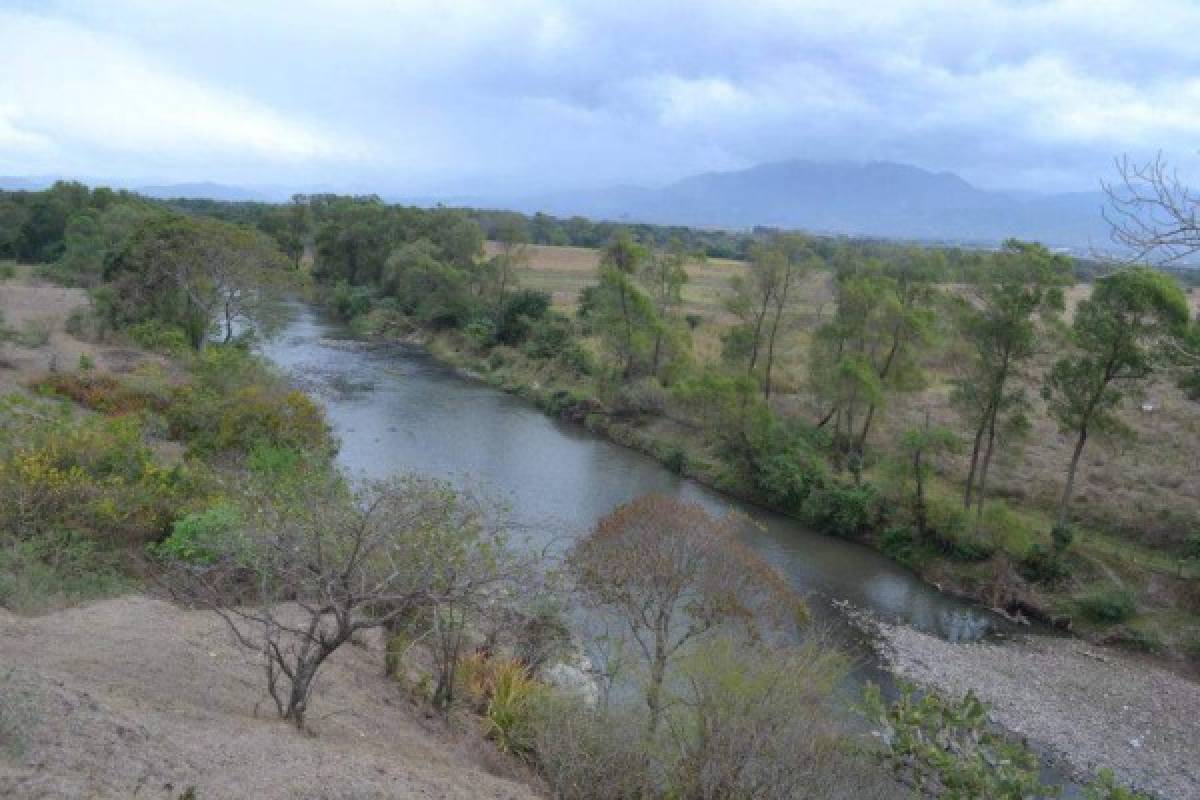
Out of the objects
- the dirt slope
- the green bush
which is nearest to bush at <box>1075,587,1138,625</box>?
the dirt slope

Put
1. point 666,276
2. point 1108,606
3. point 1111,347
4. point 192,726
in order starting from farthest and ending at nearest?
point 666,276 → point 1111,347 → point 1108,606 → point 192,726

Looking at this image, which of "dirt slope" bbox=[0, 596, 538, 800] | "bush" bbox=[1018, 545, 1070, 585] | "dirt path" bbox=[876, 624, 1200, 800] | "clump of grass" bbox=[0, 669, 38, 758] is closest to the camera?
"clump of grass" bbox=[0, 669, 38, 758]

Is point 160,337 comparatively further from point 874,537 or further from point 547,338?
point 874,537

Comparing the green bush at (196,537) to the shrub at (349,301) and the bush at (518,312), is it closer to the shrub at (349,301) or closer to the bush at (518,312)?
the bush at (518,312)

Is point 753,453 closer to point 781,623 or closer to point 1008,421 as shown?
point 1008,421

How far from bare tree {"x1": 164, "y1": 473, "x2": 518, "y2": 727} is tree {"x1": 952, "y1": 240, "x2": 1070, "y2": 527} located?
65.0ft

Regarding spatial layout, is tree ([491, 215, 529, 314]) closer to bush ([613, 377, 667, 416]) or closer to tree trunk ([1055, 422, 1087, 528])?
bush ([613, 377, 667, 416])

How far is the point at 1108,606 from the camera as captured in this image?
23844mm

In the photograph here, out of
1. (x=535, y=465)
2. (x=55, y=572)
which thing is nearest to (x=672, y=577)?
(x=55, y=572)

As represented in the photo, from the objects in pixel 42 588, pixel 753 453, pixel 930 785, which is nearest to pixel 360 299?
pixel 753 453

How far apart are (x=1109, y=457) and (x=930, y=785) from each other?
22.3 m

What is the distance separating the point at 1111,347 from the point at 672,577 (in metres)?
16.9

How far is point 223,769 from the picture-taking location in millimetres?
8859

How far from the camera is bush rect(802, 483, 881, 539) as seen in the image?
30.1m
